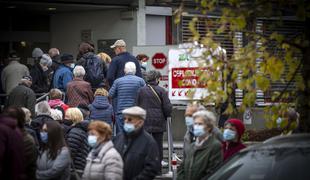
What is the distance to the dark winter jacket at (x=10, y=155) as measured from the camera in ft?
34.4

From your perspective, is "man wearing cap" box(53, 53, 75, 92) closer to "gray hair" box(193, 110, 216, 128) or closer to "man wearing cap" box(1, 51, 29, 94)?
"man wearing cap" box(1, 51, 29, 94)

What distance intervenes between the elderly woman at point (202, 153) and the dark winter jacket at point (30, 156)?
1.87 meters

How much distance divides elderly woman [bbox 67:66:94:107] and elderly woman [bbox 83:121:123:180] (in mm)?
6220

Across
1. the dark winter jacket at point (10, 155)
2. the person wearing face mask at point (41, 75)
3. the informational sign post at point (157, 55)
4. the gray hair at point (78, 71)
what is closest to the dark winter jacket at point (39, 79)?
the person wearing face mask at point (41, 75)

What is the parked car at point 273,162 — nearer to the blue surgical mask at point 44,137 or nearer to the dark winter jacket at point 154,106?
the blue surgical mask at point 44,137

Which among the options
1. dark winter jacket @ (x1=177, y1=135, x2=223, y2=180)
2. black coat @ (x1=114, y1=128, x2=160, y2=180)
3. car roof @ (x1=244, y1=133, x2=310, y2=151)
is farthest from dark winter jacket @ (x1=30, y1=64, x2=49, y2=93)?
car roof @ (x1=244, y1=133, x2=310, y2=151)

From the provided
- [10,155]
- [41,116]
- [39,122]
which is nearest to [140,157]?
[10,155]

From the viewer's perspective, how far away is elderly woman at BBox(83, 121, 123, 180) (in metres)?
11.4

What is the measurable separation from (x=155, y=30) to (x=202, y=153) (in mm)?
14216

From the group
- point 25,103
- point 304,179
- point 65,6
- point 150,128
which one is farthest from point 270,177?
point 65,6

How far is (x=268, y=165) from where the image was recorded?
10.2 meters

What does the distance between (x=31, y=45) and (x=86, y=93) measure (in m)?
8.58

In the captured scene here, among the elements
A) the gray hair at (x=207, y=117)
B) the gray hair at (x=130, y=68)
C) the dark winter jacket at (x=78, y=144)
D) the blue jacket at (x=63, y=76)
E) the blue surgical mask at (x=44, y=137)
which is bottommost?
the dark winter jacket at (x=78, y=144)

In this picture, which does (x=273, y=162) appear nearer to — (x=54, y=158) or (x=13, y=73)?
(x=54, y=158)
